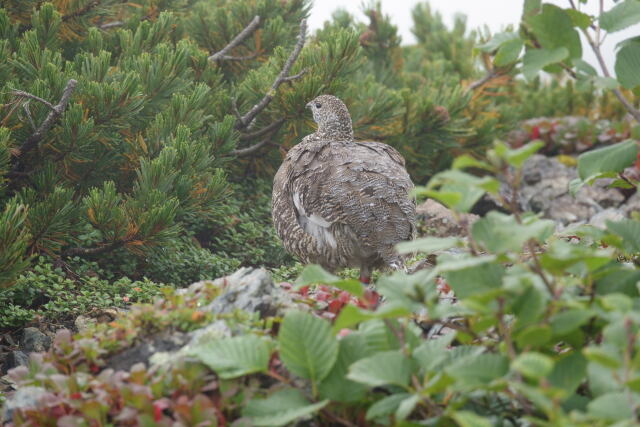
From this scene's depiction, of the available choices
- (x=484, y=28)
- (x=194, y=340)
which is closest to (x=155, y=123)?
(x=194, y=340)

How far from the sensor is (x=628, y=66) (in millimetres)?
1974

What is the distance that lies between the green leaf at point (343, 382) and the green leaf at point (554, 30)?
889mm

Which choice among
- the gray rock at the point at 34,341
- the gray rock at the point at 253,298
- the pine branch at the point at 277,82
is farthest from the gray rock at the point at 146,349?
the pine branch at the point at 277,82

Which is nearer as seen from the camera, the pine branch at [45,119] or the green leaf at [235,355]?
the green leaf at [235,355]

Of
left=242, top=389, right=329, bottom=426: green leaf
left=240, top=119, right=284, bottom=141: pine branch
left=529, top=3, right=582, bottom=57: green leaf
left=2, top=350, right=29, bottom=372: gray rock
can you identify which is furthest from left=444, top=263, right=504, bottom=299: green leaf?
left=240, top=119, right=284, bottom=141: pine branch

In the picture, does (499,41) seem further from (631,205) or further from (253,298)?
(631,205)

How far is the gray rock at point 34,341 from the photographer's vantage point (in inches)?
150

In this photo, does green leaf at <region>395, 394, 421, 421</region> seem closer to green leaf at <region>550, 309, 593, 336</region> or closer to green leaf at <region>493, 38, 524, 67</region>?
green leaf at <region>550, 309, 593, 336</region>

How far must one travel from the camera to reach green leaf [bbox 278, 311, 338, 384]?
171 centimetres

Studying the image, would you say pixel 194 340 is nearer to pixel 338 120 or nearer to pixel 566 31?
pixel 566 31

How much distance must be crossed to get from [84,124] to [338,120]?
1638 mm

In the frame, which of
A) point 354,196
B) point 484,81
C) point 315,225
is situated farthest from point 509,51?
point 484,81

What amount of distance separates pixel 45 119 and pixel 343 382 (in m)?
3.05

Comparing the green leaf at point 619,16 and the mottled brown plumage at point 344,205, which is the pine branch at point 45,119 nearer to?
the mottled brown plumage at point 344,205
